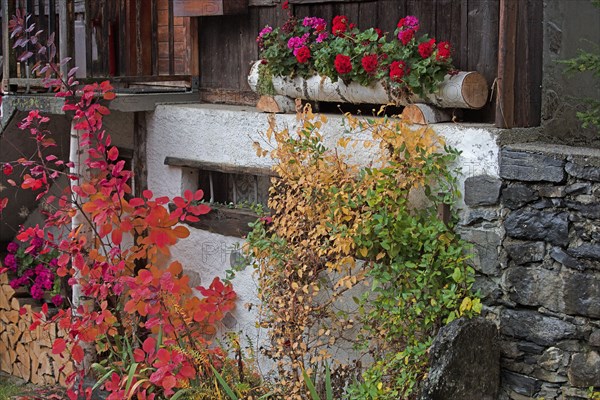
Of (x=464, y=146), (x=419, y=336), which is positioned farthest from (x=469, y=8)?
(x=419, y=336)

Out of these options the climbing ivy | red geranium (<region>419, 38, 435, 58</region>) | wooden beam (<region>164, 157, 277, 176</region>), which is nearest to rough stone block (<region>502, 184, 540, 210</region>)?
the climbing ivy

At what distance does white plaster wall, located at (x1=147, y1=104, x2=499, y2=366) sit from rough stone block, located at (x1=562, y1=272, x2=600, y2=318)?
1.55 m

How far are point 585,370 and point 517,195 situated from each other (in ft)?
3.32

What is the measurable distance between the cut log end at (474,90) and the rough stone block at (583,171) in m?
0.79

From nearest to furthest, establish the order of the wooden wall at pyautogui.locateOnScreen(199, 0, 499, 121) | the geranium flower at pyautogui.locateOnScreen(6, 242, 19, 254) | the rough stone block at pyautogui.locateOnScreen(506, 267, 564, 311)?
the rough stone block at pyautogui.locateOnScreen(506, 267, 564, 311)
the wooden wall at pyautogui.locateOnScreen(199, 0, 499, 121)
the geranium flower at pyautogui.locateOnScreen(6, 242, 19, 254)

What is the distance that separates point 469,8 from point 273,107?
159 cm

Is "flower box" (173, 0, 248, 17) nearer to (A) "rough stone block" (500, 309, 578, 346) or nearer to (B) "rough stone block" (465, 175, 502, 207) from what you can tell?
(B) "rough stone block" (465, 175, 502, 207)

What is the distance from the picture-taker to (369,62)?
6.03 m

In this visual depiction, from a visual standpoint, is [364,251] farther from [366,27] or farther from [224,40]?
[224,40]

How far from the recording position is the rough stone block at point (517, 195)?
18.1 feet

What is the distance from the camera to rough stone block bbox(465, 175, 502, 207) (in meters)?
5.65

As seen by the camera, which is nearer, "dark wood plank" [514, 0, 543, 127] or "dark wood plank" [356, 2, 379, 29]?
"dark wood plank" [514, 0, 543, 127]

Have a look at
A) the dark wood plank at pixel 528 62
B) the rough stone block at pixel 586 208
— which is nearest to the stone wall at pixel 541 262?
the rough stone block at pixel 586 208

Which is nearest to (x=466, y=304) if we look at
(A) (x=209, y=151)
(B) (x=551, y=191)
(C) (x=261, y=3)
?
(B) (x=551, y=191)
